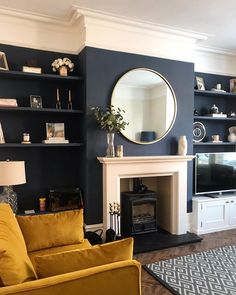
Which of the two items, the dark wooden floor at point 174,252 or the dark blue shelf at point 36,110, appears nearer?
the dark wooden floor at point 174,252

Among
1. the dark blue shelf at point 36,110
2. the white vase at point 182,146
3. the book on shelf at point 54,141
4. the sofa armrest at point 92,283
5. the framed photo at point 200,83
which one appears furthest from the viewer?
the framed photo at point 200,83

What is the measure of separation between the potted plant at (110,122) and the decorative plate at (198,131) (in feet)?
5.18

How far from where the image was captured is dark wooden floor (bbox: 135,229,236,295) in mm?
2541

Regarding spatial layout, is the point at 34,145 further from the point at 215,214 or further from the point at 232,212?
the point at 232,212

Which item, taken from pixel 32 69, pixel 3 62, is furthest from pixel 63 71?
pixel 3 62

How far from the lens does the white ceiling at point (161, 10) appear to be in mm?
3082

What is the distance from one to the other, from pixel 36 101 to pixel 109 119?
104 centimetres

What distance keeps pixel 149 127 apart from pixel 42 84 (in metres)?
1.66

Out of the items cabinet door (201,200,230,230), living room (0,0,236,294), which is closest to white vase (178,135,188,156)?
living room (0,0,236,294)

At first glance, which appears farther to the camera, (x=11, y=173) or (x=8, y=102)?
(x=8, y=102)

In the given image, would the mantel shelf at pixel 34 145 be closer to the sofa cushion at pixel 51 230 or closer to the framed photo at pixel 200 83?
the sofa cushion at pixel 51 230

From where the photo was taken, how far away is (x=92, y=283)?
4.16 ft

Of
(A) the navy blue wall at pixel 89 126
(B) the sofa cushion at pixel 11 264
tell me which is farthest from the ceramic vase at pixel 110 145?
(B) the sofa cushion at pixel 11 264

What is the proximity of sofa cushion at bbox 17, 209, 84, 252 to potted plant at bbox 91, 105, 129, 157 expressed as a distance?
1.23 metres
